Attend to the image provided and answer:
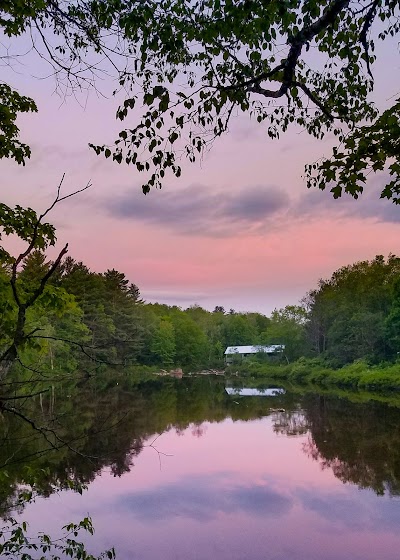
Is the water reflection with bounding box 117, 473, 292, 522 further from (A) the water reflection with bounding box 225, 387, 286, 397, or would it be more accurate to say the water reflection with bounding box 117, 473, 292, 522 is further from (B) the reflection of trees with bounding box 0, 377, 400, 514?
(A) the water reflection with bounding box 225, 387, 286, 397

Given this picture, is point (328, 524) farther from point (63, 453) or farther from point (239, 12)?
point (239, 12)

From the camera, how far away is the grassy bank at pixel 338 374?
42438 millimetres

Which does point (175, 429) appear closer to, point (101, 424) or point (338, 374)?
point (101, 424)

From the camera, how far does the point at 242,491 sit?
578 inches

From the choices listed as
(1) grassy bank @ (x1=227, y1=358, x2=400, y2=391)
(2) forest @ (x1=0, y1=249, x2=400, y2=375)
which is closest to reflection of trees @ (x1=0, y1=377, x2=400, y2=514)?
(2) forest @ (x1=0, y1=249, x2=400, y2=375)

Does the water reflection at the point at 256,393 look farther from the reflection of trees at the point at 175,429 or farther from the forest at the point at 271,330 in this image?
the forest at the point at 271,330

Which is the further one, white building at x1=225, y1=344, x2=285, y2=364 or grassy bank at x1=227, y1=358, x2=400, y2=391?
white building at x1=225, y1=344, x2=285, y2=364

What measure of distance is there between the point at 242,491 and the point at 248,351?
73521 mm

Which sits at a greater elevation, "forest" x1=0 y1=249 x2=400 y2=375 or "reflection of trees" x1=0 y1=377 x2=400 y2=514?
"forest" x1=0 y1=249 x2=400 y2=375

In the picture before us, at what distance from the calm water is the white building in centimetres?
5085

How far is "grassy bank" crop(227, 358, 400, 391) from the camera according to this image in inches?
1671

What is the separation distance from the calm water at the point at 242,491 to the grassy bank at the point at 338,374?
705 inches

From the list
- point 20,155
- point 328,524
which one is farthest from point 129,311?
point 20,155

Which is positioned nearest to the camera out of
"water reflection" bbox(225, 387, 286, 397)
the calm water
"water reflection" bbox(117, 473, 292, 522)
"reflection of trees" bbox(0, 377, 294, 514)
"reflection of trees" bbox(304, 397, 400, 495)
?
the calm water
